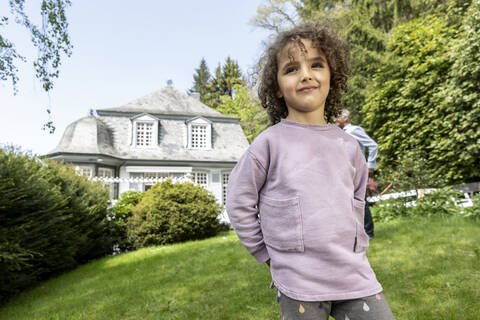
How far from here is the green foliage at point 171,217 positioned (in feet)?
29.1

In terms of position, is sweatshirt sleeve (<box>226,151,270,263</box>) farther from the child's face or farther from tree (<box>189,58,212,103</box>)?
tree (<box>189,58,212,103</box>)

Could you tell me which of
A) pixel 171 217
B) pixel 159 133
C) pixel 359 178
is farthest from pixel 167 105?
pixel 359 178

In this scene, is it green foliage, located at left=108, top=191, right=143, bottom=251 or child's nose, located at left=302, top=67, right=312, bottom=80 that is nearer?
child's nose, located at left=302, top=67, right=312, bottom=80

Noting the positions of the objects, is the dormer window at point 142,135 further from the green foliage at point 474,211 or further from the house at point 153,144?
the green foliage at point 474,211

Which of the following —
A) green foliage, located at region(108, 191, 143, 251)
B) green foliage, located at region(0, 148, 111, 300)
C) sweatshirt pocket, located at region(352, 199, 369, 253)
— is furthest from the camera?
green foliage, located at region(108, 191, 143, 251)

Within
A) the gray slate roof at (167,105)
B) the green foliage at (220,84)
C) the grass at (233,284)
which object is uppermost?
the green foliage at (220,84)

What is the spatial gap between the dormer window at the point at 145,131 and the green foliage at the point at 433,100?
1075cm

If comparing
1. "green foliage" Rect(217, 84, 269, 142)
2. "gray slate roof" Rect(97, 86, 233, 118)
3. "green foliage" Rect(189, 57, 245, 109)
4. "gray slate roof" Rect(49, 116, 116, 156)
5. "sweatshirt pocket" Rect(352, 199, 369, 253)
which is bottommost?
"sweatshirt pocket" Rect(352, 199, 369, 253)

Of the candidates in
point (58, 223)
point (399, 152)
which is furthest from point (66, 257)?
point (399, 152)

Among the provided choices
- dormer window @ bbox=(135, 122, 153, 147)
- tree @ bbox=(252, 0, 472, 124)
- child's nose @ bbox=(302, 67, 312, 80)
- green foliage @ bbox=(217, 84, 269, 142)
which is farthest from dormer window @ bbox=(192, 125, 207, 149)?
child's nose @ bbox=(302, 67, 312, 80)

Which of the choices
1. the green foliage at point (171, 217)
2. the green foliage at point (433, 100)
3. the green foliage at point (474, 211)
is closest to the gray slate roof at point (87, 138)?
the green foliage at point (171, 217)

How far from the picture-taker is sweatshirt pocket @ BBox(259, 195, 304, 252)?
55.9 inches

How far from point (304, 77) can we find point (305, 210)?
2.22ft

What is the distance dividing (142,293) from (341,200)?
389cm
